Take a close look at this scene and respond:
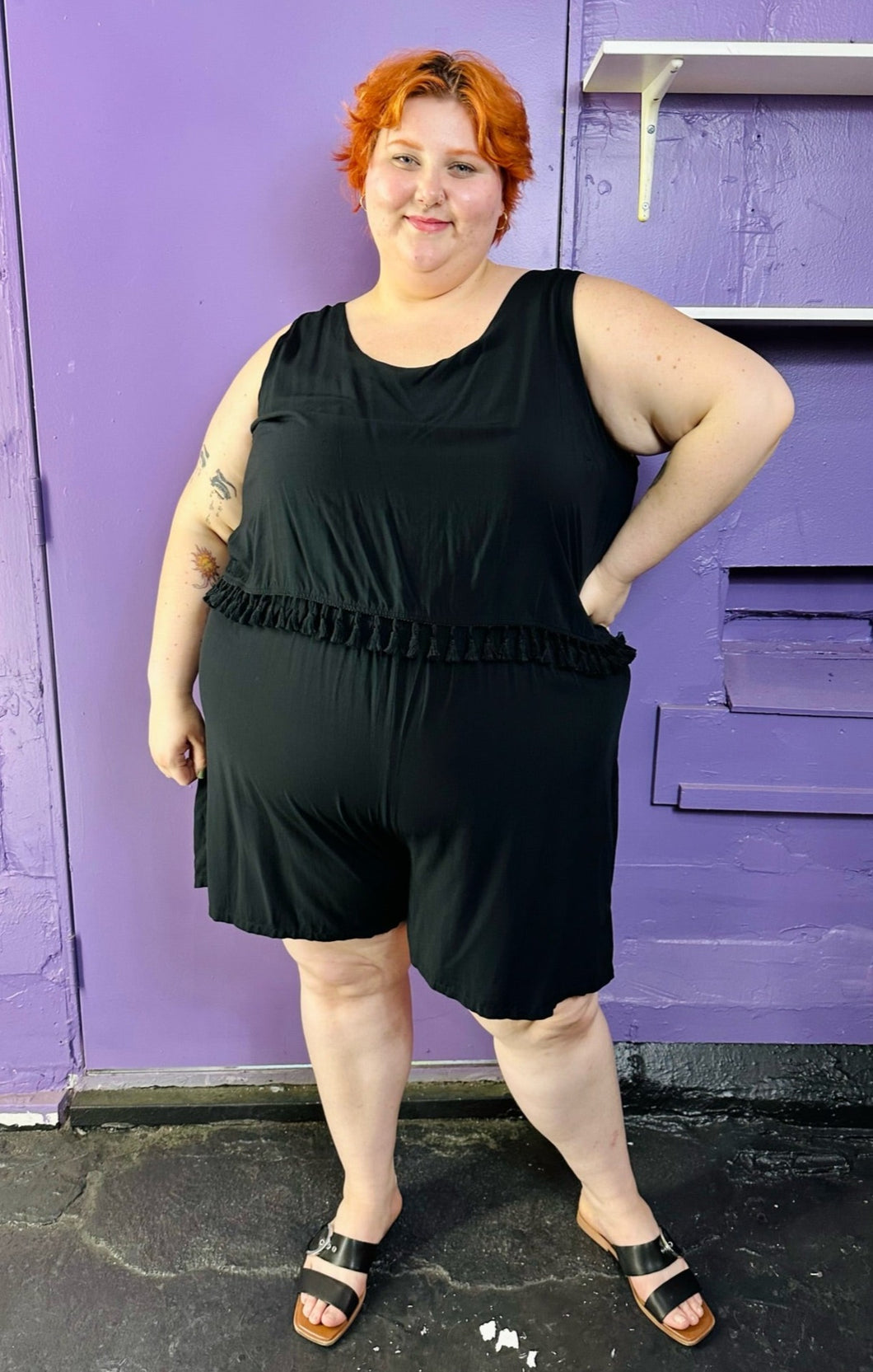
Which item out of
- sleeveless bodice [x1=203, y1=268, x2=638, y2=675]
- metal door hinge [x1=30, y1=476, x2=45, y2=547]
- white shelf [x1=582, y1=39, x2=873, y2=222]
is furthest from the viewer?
metal door hinge [x1=30, y1=476, x2=45, y2=547]

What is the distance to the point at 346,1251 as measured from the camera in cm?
172

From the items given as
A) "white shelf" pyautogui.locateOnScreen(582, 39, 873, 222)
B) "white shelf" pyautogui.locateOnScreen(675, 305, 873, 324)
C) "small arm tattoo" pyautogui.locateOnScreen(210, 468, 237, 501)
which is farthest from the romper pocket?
"white shelf" pyautogui.locateOnScreen(582, 39, 873, 222)

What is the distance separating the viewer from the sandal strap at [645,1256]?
1.69 meters

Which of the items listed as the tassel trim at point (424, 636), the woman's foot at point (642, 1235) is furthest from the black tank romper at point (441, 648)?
the woman's foot at point (642, 1235)

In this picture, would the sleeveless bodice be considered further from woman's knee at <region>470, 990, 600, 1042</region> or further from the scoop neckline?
woman's knee at <region>470, 990, 600, 1042</region>

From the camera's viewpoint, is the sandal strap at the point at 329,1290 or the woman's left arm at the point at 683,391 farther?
the sandal strap at the point at 329,1290

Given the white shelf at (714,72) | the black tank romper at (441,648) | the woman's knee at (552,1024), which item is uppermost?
the white shelf at (714,72)

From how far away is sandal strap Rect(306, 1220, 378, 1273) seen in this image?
5.63ft

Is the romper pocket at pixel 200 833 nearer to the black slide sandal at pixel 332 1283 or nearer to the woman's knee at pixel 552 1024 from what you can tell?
the woman's knee at pixel 552 1024

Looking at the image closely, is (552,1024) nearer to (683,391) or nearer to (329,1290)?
(329,1290)

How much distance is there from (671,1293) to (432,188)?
1636mm

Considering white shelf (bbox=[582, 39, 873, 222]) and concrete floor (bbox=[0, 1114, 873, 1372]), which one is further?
concrete floor (bbox=[0, 1114, 873, 1372])

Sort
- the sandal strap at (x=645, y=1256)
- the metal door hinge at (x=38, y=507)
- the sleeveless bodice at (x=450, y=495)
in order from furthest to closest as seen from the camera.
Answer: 1. the metal door hinge at (x=38, y=507)
2. the sandal strap at (x=645, y=1256)
3. the sleeveless bodice at (x=450, y=495)

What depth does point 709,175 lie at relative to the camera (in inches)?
66.6
